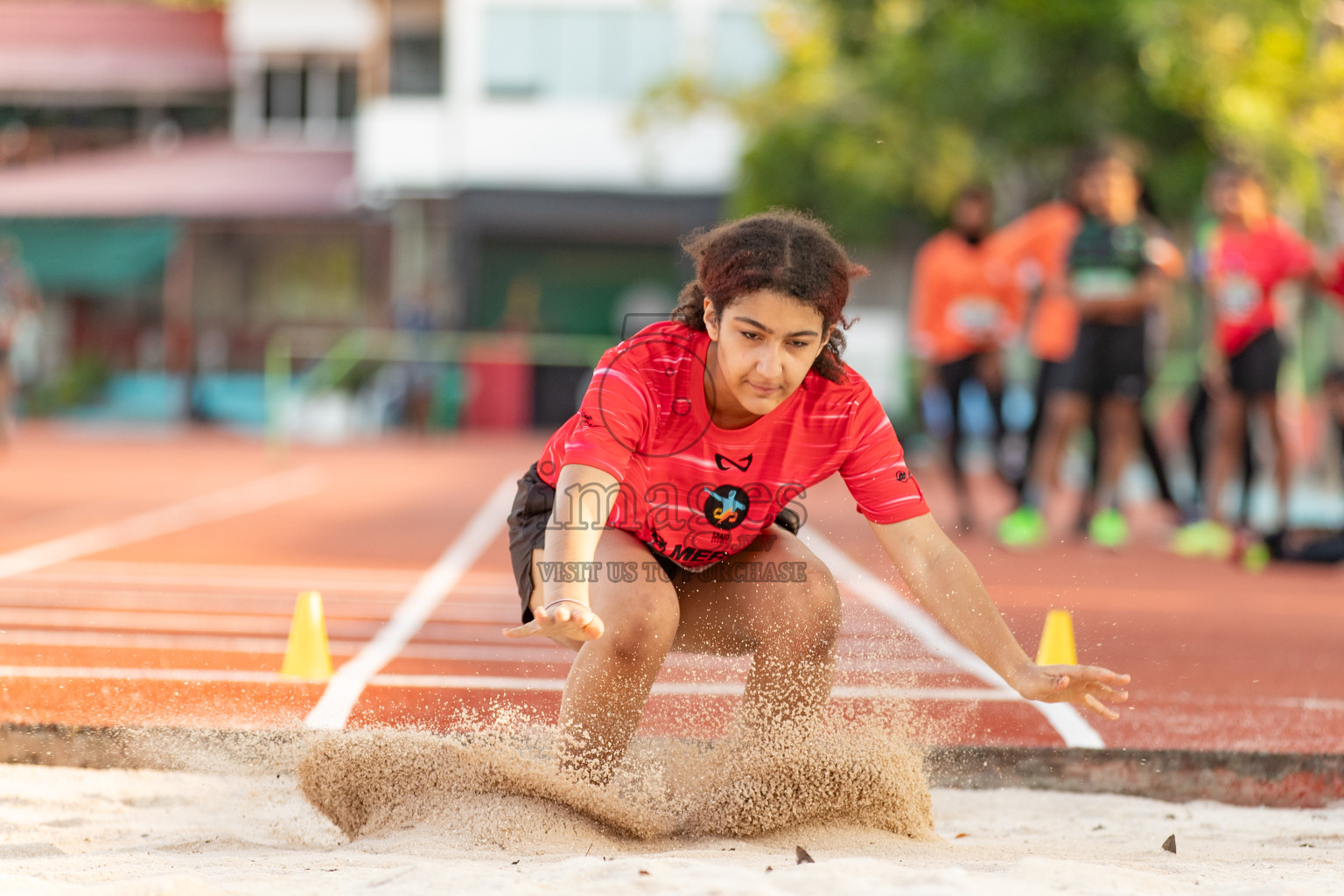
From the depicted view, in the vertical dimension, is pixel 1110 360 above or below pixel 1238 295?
below

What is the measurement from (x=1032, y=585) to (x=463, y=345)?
15.7m

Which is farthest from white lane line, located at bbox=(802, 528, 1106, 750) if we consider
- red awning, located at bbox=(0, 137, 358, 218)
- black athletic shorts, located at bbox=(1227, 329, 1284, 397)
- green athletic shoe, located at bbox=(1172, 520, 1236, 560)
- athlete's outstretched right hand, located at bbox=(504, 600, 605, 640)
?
red awning, located at bbox=(0, 137, 358, 218)

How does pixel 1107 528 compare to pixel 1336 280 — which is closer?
pixel 1336 280

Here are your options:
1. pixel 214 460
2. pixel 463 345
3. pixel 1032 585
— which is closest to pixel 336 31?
pixel 463 345

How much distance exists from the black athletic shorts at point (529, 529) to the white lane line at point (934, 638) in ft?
3.62

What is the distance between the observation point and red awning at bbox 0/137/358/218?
1045 inches

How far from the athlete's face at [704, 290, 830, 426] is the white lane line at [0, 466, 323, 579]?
5.22m

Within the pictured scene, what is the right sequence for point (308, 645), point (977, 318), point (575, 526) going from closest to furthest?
1. point (575, 526)
2. point (308, 645)
3. point (977, 318)

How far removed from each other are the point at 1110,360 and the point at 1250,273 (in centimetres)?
97

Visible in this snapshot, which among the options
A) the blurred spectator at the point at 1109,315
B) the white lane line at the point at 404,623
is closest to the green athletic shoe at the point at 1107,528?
the blurred spectator at the point at 1109,315

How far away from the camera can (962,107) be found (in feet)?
48.5

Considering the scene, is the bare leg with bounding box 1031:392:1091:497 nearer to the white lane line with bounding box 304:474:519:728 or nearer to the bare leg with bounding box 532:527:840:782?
the white lane line with bounding box 304:474:519:728

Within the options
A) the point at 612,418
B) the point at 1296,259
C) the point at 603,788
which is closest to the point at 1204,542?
the point at 1296,259

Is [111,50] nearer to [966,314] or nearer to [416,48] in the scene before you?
[416,48]
